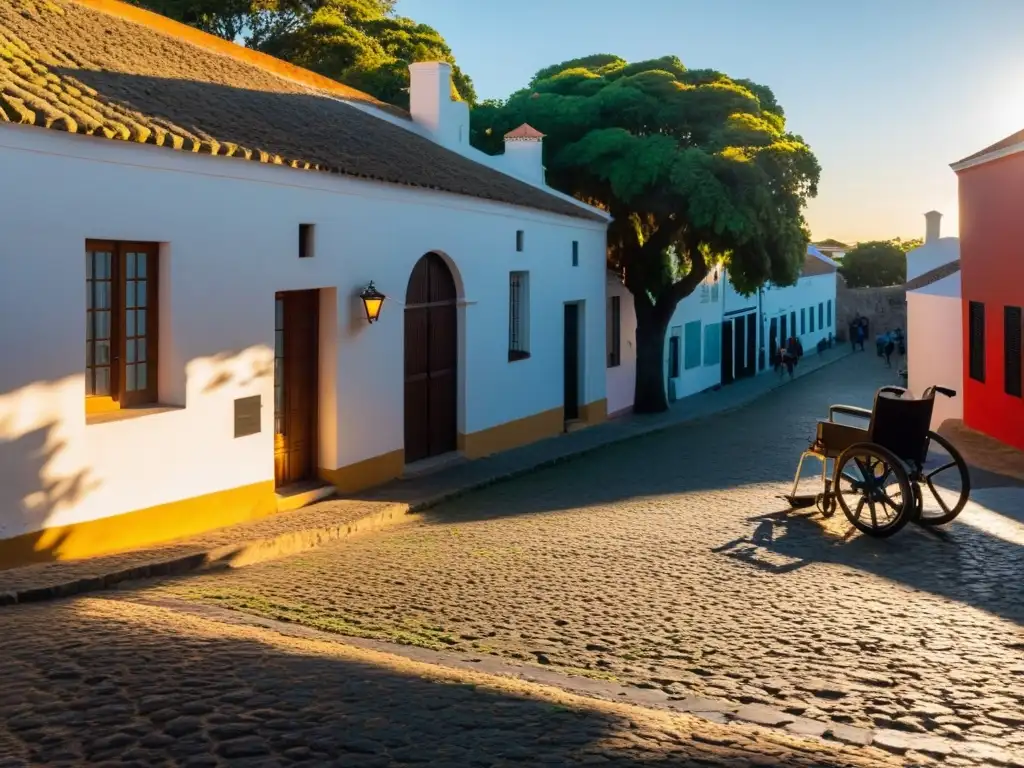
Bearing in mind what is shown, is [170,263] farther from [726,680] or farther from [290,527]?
[726,680]

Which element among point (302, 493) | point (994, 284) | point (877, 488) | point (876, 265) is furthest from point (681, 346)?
point (876, 265)

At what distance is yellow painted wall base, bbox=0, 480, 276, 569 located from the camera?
29.9 ft

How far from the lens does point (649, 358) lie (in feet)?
89.7

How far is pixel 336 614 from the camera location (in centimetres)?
754

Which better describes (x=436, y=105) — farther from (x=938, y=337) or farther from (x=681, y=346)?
(x=681, y=346)

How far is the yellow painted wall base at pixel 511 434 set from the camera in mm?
17562

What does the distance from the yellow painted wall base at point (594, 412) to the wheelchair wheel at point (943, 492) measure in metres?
10.4

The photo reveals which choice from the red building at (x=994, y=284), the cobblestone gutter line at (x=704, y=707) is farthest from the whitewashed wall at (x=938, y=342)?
the cobblestone gutter line at (x=704, y=707)

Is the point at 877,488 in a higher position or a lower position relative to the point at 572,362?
lower

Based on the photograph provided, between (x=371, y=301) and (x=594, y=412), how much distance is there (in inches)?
418

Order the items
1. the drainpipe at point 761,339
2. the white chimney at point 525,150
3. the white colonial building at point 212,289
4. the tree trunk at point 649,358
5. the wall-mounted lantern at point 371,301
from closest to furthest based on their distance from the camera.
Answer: the white colonial building at point 212,289
the wall-mounted lantern at point 371,301
the white chimney at point 525,150
the tree trunk at point 649,358
the drainpipe at point 761,339

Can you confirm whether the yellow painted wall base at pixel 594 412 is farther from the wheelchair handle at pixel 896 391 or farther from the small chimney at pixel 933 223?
the small chimney at pixel 933 223

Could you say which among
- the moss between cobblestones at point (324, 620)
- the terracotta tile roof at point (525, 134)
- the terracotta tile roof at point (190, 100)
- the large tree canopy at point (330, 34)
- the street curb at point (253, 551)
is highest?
the large tree canopy at point (330, 34)

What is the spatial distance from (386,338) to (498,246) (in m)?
4.13
